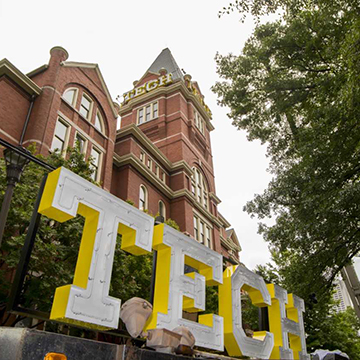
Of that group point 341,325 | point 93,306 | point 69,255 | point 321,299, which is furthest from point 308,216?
point 341,325

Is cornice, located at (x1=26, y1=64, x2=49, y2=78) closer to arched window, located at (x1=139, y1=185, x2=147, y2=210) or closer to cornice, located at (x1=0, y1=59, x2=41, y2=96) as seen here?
cornice, located at (x1=0, y1=59, x2=41, y2=96)

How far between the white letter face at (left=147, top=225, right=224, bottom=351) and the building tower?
659 inches

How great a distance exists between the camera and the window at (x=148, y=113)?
36.3 m

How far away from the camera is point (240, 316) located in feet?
19.5

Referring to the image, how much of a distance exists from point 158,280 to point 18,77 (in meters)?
16.2

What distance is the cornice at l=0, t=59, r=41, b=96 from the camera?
674 inches

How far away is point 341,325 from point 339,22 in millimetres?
20113

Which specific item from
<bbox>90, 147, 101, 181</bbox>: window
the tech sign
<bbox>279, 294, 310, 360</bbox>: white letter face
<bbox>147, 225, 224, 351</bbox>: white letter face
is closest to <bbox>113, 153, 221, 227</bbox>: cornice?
<bbox>90, 147, 101, 181</bbox>: window

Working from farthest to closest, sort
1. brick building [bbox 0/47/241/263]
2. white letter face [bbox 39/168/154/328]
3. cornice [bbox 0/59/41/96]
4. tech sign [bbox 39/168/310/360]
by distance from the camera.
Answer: brick building [bbox 0/47/241/263] < cornice [bbox 0/59/41/96] < tech sign [bbox 39/168/310/360] < white letter face [bbox 39/168/154/328]

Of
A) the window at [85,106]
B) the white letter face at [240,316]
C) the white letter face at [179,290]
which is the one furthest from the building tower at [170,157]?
the white letter face at [179,290]

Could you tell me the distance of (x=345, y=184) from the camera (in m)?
11.8

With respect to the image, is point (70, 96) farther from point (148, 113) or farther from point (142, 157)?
point (148, 113)

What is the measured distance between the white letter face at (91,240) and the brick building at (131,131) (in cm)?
1070

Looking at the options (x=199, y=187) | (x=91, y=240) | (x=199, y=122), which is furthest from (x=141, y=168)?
(x=91, y=240)
